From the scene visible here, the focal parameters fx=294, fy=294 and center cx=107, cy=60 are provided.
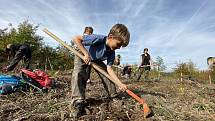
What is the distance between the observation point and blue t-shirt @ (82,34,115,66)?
3.58m

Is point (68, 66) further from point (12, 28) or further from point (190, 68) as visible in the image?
point (190, 68)

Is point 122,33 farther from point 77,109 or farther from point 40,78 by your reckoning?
point 40,78

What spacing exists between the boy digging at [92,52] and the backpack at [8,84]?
156 centimetres

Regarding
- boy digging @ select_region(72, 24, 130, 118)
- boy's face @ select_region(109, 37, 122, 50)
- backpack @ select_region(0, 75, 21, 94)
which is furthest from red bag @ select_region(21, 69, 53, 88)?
boy's face @ select_region(109, 37, 122, 50)

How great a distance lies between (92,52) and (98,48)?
0.09 m

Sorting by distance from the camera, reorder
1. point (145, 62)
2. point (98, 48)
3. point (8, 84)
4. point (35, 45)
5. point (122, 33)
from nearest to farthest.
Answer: point (122, 33), point (98, 48), point (8, 84), point (145, 62), point (35, 45)

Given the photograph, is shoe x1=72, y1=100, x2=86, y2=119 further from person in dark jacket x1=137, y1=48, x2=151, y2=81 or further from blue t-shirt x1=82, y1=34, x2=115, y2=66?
person in dark jacket x1=137, y1=48, x2=151, y2=81

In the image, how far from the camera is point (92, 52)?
Result: 3.68 metres

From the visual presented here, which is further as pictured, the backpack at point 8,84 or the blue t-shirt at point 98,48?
the backpack at point 8,84

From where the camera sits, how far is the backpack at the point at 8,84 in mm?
4621

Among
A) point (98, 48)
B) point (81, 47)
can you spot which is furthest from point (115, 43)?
point (81, 47)

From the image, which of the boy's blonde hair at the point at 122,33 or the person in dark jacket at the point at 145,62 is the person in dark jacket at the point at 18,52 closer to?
the person in dark jacket at the point at 145,62

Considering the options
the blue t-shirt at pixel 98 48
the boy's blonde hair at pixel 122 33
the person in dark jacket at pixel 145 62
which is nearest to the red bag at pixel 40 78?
the blue t-shirt at pixel 98 48

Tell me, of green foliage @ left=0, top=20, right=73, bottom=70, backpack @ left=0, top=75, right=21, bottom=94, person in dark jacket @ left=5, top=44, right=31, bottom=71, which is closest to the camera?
backpack @ left=0, top=75, right=21, bottom=94
